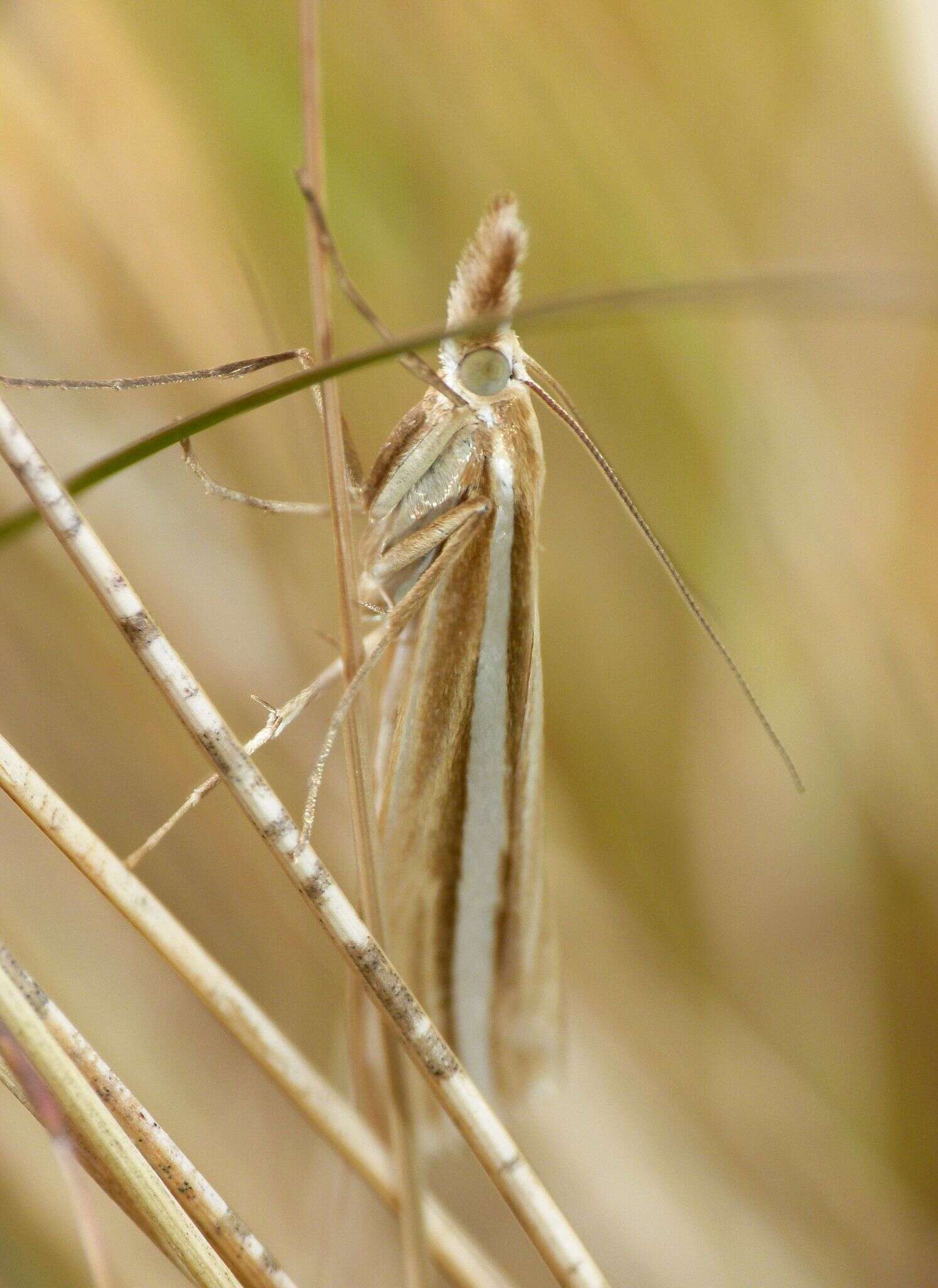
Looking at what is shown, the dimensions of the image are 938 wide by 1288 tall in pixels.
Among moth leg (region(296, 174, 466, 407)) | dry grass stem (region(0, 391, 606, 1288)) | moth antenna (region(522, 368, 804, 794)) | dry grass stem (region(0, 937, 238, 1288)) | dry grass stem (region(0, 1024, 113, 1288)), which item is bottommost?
dry grass stem (region(0, 1024, 113, 1288))

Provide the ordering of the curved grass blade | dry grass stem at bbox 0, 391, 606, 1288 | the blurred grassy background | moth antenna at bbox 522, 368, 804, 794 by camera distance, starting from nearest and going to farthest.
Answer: the curved grass blade < dry grass stem at bbox 0, 391, 606, 1288 < moth antenna at bbox 522, 368, 804, 794 < the blurred grassy background

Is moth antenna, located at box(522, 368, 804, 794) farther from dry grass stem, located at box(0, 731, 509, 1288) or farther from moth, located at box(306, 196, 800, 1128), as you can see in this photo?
dry grass stem, located at box(0, 731, 509, 1288)

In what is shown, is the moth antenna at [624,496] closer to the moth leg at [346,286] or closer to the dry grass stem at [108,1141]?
the moth leg at [346,286]

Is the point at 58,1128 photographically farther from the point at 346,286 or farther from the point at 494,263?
the point at 494,263

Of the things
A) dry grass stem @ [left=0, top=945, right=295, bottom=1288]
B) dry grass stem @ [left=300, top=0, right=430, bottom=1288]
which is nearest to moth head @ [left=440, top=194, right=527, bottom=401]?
dry grass stem @ [left=300, top=0, right=430, bottom=1288]

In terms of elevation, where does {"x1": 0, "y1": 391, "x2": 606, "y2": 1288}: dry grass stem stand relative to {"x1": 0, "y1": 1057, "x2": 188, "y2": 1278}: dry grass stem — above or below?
above

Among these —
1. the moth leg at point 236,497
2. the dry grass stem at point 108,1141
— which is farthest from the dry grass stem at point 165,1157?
the moth leg at point 236,497
